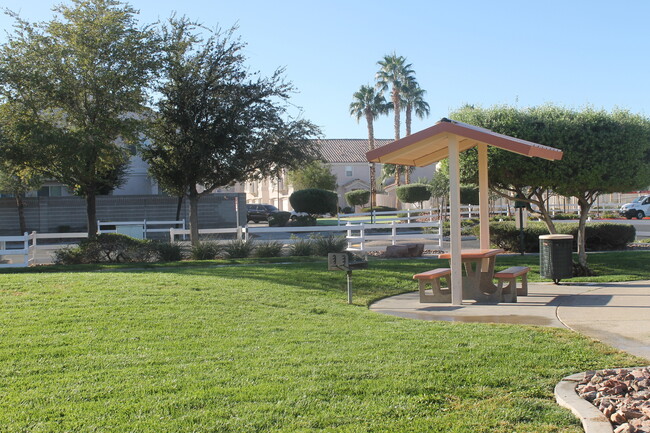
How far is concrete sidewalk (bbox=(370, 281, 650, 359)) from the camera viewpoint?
8.41 m

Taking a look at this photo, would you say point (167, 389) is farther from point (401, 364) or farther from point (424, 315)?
point (424, 315)

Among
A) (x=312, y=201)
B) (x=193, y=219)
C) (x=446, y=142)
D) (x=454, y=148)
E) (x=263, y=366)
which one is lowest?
(x=263, y=366)

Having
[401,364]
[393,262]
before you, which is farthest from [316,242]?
[401,364]

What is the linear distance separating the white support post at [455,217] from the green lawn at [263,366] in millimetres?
1670

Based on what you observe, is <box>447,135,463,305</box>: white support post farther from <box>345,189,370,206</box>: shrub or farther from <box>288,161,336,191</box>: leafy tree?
<box>345,189,370,206</box>: shrub

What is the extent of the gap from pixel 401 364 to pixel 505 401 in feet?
4.22

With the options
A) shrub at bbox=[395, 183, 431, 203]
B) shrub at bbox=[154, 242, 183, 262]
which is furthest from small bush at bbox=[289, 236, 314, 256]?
shrub at bbox=[395, 183, 431, 203]

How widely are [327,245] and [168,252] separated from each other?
4627 mm

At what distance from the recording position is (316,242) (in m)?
20.6

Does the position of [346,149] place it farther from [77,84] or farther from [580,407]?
[580,407]

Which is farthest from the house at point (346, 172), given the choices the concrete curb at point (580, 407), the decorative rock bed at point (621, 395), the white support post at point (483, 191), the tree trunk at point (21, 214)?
the concrete curb at point (580, 407)

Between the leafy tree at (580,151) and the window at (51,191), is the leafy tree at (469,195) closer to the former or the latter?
the window at (51,191)

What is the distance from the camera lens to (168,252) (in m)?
19.8

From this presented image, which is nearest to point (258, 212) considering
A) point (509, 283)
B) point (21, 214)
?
point (21, 214)
